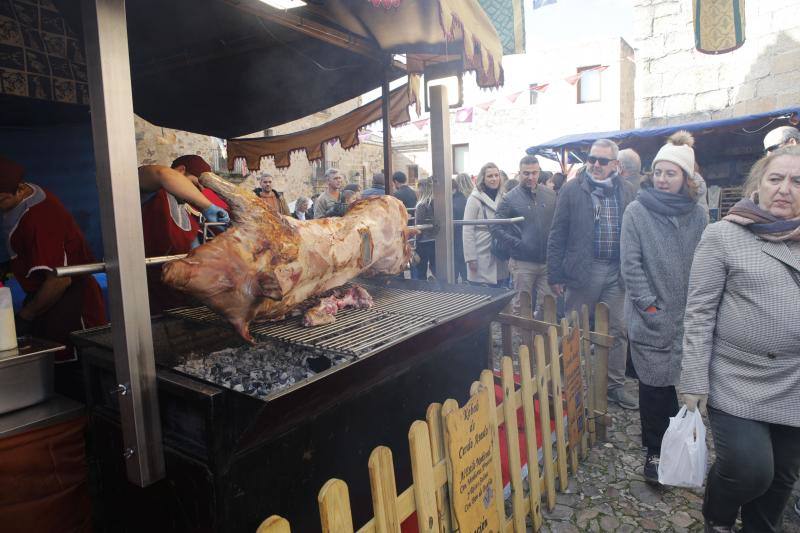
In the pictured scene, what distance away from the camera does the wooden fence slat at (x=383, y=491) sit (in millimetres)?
1491

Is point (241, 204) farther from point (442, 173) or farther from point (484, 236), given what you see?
point (484, 236)

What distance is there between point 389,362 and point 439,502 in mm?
575

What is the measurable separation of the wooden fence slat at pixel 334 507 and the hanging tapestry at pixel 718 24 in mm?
7112

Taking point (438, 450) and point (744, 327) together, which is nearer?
point (438, 450)

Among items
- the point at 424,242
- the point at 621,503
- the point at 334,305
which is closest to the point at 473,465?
the point at 334,305

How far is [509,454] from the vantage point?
92.7 inches

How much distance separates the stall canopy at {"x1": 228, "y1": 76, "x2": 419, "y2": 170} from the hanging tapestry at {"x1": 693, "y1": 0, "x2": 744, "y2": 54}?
4.44 meters

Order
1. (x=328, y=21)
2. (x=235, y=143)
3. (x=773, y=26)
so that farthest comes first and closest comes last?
(x=773, y=26) → (x=235, y=143) → (x=328, y=21)

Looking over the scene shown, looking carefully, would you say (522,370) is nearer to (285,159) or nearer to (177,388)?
(177,388)

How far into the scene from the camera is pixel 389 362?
6.79ft

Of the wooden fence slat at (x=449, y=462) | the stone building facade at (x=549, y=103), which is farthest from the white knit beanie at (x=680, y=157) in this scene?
the stone building facade at (x=549, y=103)

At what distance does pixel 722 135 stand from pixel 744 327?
25.6ft

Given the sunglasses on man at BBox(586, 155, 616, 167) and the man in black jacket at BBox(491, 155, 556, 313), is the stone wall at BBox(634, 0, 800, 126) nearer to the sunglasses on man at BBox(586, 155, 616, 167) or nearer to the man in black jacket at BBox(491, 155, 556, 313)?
the man in black jacket at BBox(491, 155, 556, 313)

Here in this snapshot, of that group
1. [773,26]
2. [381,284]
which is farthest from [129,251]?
[773,26]
